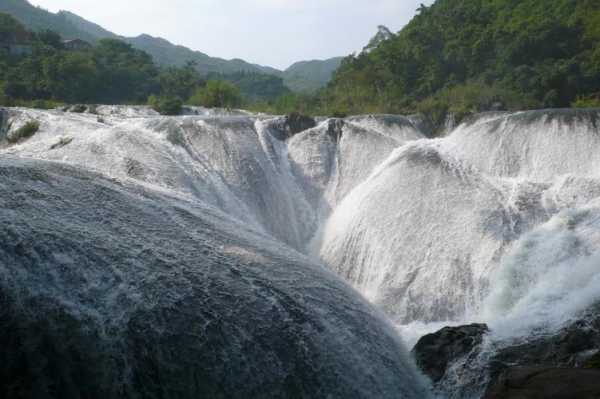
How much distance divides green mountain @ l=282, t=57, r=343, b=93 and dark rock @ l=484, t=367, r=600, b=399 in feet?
425

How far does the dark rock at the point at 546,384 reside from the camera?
434 centimetres

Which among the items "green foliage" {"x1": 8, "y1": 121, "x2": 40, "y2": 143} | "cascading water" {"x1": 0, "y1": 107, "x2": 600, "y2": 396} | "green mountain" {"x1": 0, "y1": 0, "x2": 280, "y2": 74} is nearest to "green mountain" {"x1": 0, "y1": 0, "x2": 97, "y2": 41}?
"green mountain" {"x1": 0, "y1": 0, "x2": 280, "y2": 74}

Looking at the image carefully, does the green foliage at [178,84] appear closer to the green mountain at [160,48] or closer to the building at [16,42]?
the building at [16,42]

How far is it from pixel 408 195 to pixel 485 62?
2484 centimetres

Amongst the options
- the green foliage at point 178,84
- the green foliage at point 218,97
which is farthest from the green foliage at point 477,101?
the green foliage at point 178,84

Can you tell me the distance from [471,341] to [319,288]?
1759 mm

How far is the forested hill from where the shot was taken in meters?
24.5

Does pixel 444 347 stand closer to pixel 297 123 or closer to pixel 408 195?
pixel 408 195

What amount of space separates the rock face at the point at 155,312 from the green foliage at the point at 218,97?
75.0ft

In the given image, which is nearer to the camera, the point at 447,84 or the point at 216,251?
the point at 216,251

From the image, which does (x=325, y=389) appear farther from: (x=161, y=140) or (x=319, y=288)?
(x=161, y=140)

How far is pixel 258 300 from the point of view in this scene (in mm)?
5629

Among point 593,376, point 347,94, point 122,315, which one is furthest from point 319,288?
point 347,94

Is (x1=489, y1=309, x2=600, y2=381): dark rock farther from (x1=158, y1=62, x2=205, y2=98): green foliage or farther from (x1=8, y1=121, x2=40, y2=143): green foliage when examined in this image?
(x1=158, y1=62, x2=205, y2=98): green foliage
